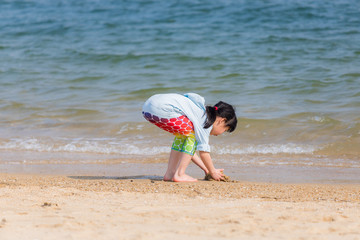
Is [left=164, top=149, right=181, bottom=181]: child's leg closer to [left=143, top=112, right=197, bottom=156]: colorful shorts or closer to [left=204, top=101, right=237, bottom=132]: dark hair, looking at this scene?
[left=143, top=112, right=197, bottom=156]: colorful shorts

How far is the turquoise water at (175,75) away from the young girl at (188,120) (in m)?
1.06

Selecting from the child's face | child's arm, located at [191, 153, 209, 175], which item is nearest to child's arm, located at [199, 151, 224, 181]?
child's arm, located at [191, 153, 209, 175]

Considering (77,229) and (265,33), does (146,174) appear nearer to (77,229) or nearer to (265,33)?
(77,229)

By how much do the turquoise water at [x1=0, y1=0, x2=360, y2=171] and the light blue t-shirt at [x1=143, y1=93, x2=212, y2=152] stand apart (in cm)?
114

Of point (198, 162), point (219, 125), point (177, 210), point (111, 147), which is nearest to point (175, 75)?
point (111, 147)

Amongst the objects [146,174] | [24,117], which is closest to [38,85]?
[24,117]

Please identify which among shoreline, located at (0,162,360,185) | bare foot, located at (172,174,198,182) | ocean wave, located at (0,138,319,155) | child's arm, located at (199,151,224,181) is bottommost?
ocean wave, located at (0,138,319,155)

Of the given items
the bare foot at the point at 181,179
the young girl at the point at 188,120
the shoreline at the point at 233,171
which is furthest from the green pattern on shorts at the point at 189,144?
the shoreline at the point at 233,171

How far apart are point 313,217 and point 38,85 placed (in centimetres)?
726

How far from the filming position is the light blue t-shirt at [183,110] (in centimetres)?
435

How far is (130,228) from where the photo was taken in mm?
2789

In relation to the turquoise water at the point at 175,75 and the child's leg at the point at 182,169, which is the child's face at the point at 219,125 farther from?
the turquoise water at the point at 175,75

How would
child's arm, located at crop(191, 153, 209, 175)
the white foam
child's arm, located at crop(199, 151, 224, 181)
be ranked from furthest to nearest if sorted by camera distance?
the white foam < child's arm, located at crop(191, 153, 209, 175) < child's arm, located at crop(199, 151, 224, 181)

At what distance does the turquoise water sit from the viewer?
5980 millimetres
